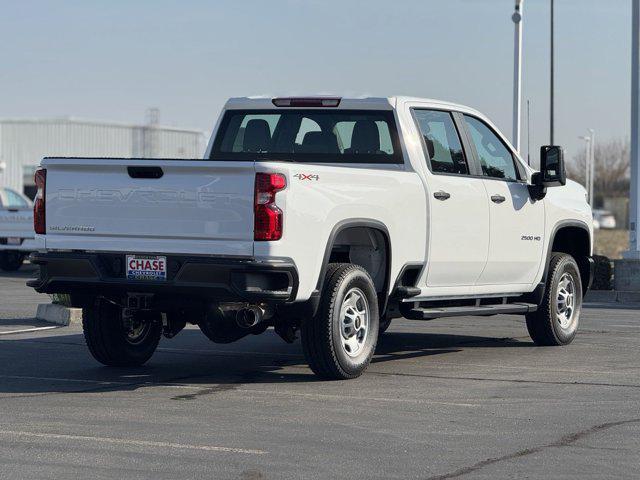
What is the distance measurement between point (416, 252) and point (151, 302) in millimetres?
Result: 2225

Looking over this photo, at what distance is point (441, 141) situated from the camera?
1147cm

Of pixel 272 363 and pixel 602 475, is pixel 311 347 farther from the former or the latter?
pixel 602 475

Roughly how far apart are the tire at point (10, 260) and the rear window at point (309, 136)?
16.3 meters

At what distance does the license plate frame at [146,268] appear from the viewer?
9602 mm

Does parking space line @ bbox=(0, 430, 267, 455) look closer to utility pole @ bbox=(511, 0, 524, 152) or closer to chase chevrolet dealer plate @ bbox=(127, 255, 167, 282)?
chase chevrolet dealer plate @ bbox=(127, 255, 167, 282)

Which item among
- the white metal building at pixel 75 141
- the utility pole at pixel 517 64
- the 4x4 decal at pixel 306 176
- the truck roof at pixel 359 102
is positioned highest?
the white metal building at pixel 75 141

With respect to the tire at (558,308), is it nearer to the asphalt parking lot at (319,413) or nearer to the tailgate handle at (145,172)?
the asphalt parking lot at (319,413)

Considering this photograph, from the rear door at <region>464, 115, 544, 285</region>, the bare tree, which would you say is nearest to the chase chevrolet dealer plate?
the rear door at <region>464, 115, 544, 285</region>

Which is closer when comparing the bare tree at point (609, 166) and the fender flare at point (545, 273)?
the fender flare at point (545, 273)

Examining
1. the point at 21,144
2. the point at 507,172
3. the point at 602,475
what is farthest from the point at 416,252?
the point at 21,144

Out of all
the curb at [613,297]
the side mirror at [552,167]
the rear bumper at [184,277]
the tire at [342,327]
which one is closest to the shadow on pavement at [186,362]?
the tire at [342,327]

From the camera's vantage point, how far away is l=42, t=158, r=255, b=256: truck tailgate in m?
9.34

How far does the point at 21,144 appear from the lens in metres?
90.8

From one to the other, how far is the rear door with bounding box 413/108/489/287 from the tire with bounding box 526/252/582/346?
129 cm
